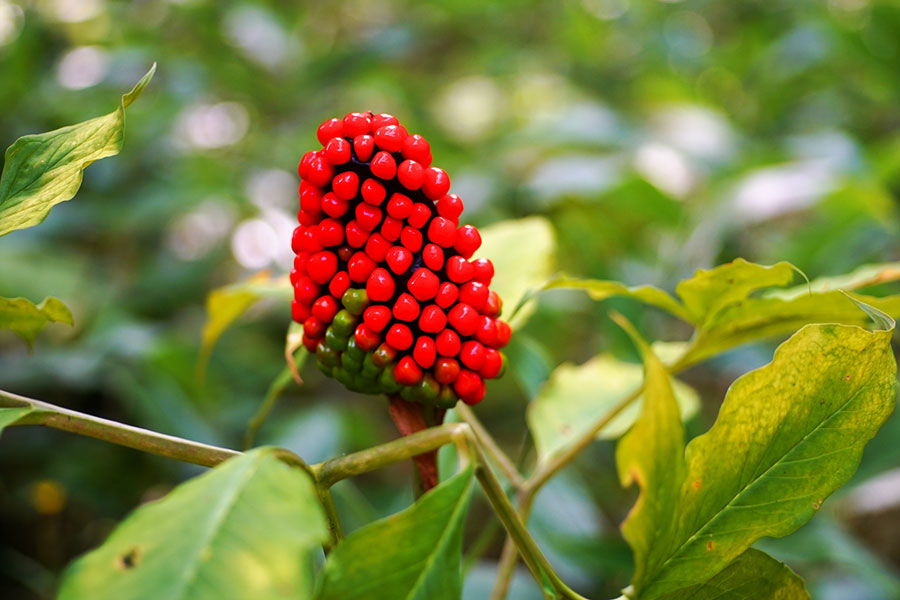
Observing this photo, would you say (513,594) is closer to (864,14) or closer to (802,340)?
(802,340)

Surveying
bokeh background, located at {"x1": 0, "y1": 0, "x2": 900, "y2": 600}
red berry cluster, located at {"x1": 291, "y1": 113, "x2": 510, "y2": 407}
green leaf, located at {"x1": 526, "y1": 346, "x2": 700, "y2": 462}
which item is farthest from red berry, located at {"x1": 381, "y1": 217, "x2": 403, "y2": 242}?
bokeh background, located at {"x1": 0, "y1": 0, "x2": 900, "y2": 600}

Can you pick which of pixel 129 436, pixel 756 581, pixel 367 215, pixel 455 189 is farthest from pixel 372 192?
pixel 455 189

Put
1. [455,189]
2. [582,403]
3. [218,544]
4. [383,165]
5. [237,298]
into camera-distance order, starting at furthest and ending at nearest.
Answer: [455,189] → [582,403] → [237,298] → [383,165] → [218,544]

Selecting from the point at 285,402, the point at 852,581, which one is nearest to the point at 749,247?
the point at 852,581

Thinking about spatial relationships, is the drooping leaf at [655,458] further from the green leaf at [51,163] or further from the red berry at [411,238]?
the green leaf at [51,163]

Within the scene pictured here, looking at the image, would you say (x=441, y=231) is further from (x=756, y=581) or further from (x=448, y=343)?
(x=756, y=581)

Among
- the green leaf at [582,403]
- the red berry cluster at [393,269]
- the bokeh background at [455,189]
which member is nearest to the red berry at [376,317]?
the red berry cluster at [393,269]

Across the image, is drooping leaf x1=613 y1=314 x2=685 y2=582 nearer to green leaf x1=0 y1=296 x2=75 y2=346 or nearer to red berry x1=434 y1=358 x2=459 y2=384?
red berry x1=434 y1=358 x2=459 y2=384
